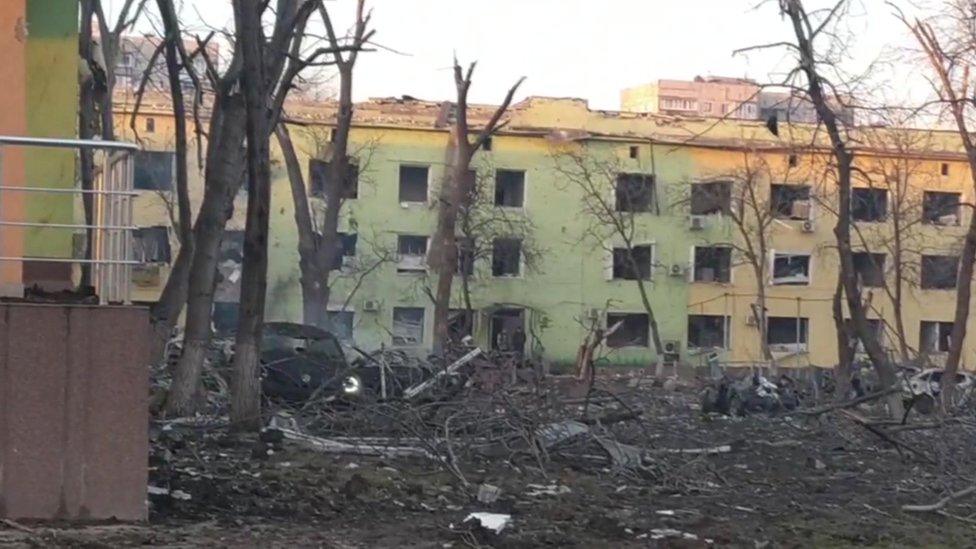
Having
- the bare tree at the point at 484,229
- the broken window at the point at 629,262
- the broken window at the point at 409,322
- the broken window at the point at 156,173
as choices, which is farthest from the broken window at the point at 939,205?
the broken window at the point at 156,173

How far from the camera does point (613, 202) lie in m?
54.3

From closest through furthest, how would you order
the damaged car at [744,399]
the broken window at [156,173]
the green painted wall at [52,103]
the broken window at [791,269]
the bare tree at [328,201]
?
the green painted wall at [52,103] → the damaged car at [744,399] → the bare tree at [328,201] → the broken window at [156,173] → the broken window at [791,269]

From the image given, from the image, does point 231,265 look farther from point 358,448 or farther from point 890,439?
point 358,448

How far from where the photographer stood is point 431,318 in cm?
5381

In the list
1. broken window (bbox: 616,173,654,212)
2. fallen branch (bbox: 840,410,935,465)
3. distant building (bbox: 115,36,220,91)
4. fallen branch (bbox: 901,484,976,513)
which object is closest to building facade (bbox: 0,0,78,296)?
fallen branch (bbox: 901,484,976,513)

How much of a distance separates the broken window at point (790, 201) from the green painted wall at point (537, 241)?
3.65m

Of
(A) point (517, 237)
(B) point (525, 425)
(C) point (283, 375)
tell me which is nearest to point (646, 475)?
(B) point (525, 425)

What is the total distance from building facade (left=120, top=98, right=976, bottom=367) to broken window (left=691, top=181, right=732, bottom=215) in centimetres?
7

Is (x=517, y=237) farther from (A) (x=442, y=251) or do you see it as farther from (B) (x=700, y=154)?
(A) (x=442, y=251)

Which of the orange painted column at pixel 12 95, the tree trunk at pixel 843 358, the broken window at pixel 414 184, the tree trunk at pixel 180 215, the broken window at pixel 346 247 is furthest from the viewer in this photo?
the broken window at pixel 414 184

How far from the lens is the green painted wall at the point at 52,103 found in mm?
11820

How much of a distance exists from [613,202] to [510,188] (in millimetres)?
4155

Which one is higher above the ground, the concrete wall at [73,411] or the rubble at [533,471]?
the concrete wall at [73,411]

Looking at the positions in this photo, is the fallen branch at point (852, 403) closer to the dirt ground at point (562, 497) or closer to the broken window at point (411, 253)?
the dirt ground at point (562, 497)
